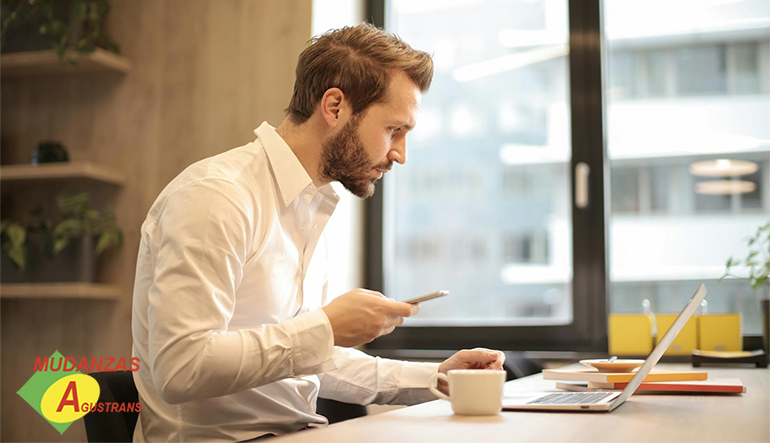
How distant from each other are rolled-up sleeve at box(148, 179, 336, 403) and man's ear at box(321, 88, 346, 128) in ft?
1.33

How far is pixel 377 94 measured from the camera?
5.09ft

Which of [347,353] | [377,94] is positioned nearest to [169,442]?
[347,353]

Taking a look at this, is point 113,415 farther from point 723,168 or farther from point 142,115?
point 723,168

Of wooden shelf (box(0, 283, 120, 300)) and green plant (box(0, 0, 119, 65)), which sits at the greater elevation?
green plant (box(0, 0, 119, 65))

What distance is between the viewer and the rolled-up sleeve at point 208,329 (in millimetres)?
1094

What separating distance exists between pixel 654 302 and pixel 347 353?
143 centimetres

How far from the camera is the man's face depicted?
1.54 m

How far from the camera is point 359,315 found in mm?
1149

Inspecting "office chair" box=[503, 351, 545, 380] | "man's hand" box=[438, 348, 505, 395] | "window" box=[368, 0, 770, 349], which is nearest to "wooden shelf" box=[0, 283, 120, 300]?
"window" box=[368, 0, 770, 349]

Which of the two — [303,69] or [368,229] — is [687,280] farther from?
[303,69]

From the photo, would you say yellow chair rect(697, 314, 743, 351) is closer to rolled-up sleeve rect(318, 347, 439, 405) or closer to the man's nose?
rolled-up sleeve rect(318, 347, 439, 405)

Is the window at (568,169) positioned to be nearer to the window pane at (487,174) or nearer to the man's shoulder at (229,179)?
the window pane at (487,174)

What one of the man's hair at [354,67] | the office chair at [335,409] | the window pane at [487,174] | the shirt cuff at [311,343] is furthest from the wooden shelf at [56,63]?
the shirt cuff at [311,343]

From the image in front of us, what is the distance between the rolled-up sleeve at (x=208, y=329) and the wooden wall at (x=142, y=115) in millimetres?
1556
